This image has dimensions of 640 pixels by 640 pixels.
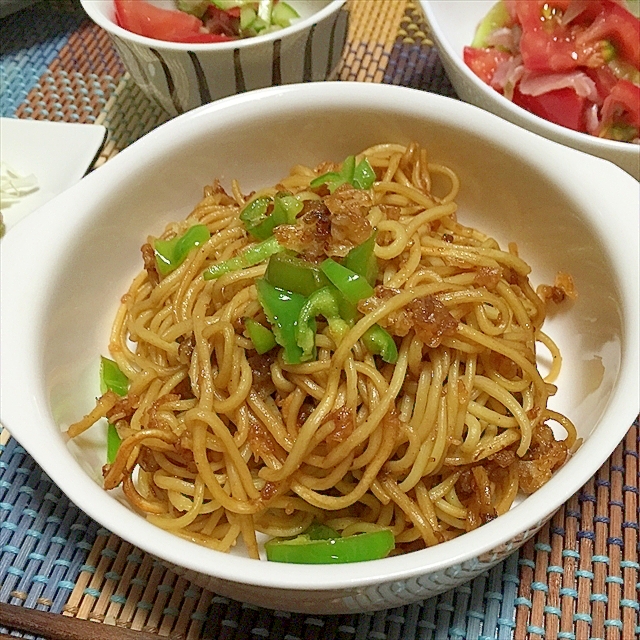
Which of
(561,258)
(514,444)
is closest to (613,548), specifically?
(514,444)

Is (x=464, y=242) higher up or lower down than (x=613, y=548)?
higher up

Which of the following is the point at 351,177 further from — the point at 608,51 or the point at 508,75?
the point at 608,51

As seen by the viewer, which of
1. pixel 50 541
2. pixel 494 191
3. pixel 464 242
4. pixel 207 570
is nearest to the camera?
pixel 207 570

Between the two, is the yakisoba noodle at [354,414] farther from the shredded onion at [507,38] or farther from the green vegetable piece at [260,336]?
the shredded onion at [507,38]

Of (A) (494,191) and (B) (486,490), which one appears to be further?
(A) (494,191)

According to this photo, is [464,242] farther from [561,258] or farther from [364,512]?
[364,512]

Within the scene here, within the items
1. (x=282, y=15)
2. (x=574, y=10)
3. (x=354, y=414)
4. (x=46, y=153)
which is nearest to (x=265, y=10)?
(x=282, y=15)

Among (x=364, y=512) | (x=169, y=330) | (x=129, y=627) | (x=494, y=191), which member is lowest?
(x=129, y=627)

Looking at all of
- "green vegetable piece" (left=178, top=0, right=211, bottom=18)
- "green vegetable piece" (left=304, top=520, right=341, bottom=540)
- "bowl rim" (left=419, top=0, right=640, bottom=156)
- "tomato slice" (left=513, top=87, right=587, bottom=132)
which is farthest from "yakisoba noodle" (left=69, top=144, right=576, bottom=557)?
"green vegetable piece" (left=178, top=0, right=211, bottom=18)
